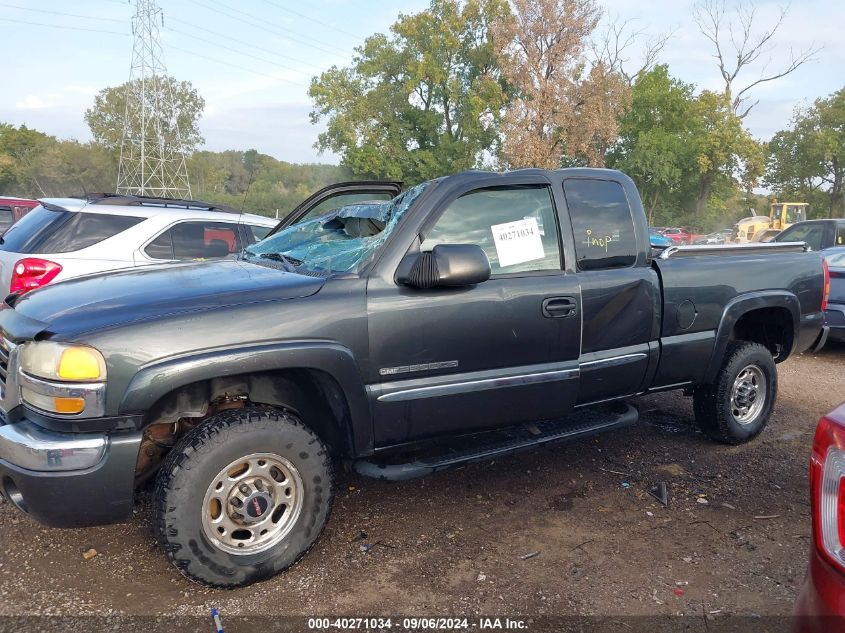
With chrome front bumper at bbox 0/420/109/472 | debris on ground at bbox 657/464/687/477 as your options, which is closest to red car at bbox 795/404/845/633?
chrome front bumper at bbox 0/420/109/472

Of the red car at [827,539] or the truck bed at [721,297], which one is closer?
the red car at [827,539]

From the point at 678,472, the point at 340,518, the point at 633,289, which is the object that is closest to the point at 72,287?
the point at 340,518

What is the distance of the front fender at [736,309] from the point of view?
426 centimetres

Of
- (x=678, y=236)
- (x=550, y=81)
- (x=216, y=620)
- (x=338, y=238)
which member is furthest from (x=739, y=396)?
(x=678, y=236)

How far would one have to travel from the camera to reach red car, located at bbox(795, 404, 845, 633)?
1.43 meters

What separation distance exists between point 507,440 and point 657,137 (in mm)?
Result: 41323

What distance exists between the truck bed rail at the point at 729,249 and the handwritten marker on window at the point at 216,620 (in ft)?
10.5

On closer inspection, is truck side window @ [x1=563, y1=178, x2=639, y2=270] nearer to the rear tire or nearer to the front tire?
the rear tire

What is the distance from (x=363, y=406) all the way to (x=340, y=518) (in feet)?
2.87

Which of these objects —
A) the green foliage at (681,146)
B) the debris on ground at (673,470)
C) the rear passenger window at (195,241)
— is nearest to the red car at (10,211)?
the rear passenger window at (195,241)

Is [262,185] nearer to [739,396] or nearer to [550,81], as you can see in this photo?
[739,396]

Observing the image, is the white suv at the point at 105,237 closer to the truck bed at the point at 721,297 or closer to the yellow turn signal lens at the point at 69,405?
the yellow turn signal lens at the point at 69,405

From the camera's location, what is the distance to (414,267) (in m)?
2.98

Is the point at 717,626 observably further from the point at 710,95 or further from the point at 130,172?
the point at 130,172
